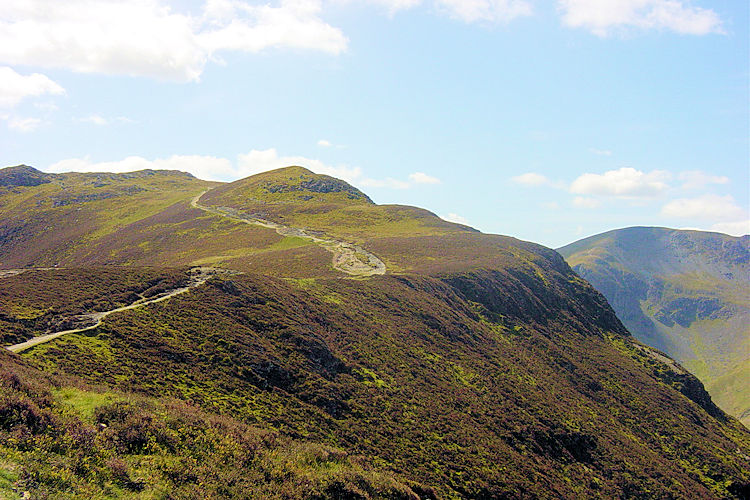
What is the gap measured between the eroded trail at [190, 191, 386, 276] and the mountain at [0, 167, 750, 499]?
77 centimetres

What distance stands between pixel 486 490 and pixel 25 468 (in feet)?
99.3

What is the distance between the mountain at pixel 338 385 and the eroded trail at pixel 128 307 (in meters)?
0.49

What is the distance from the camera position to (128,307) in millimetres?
36406

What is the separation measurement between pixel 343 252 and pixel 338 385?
57.6 metres

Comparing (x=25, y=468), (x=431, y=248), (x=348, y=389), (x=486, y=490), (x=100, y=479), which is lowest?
(x=486, y=490)

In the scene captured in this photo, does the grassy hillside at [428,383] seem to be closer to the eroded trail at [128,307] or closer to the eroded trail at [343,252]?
the eroded trail at [128,307]

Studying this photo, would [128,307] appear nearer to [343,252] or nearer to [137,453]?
[137,453]

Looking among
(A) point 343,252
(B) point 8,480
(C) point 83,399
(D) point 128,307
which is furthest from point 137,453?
(A) point 343,252

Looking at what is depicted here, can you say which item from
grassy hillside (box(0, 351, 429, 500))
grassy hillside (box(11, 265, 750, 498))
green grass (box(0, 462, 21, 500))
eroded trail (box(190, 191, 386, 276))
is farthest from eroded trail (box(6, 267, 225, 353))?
eroded trail (box(190, 191, 386, 276))

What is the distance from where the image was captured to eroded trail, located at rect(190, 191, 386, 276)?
8096 centimetres

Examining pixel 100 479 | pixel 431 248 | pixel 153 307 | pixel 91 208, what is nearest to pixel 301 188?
pixel 91 208

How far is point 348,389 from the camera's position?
38344 mm

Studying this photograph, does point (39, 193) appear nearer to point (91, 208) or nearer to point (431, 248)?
point (91, 208)

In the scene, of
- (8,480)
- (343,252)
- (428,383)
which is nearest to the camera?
(8,480)
